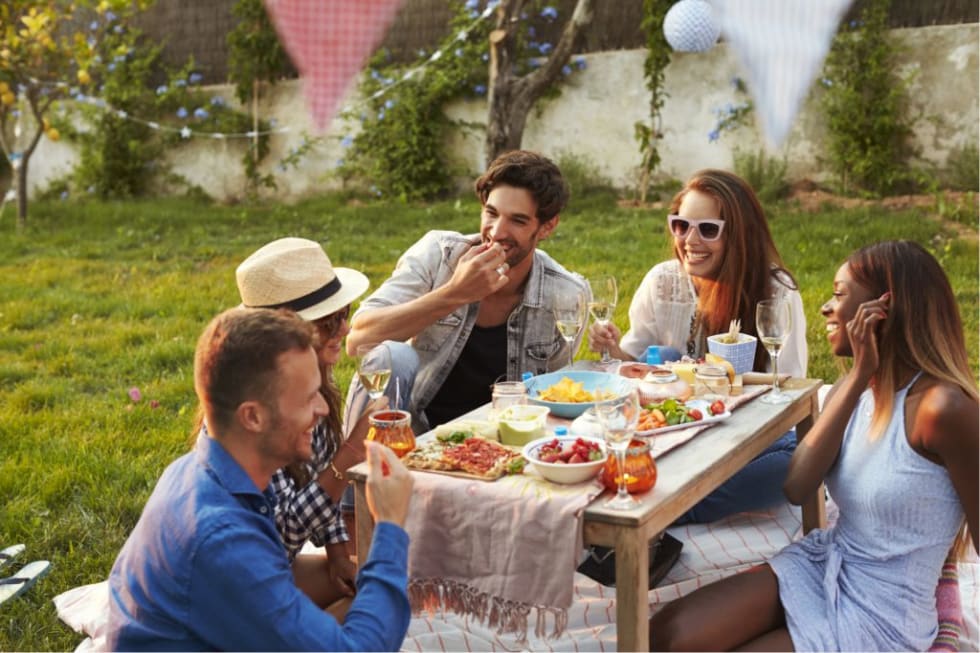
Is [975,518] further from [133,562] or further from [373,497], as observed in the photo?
[133,562]

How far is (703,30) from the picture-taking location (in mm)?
9250

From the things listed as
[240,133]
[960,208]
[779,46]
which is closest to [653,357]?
[960,208]

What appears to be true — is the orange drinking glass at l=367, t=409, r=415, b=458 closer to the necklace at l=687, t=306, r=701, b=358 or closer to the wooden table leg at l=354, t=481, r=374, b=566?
the wooden table leg at l=354, t=481, r=374, b=566

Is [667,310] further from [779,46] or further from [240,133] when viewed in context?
[240,133]

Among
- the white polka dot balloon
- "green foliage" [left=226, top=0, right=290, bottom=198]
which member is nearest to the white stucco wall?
"green foliage" [left=226, top=0, right=290, bottom=198]

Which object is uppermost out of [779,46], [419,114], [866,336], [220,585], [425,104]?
[779,46]

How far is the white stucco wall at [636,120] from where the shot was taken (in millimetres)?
9219

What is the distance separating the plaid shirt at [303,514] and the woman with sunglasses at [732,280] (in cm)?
131

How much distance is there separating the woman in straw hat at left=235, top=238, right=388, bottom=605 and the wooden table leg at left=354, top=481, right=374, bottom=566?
18.5 inches

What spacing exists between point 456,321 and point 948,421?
6.44 ft

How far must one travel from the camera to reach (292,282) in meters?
3.27

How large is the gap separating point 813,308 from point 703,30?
143 inches

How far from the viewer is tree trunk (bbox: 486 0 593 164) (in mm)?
10305

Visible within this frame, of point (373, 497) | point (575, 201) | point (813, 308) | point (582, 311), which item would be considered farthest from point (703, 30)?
point (373, 497)
